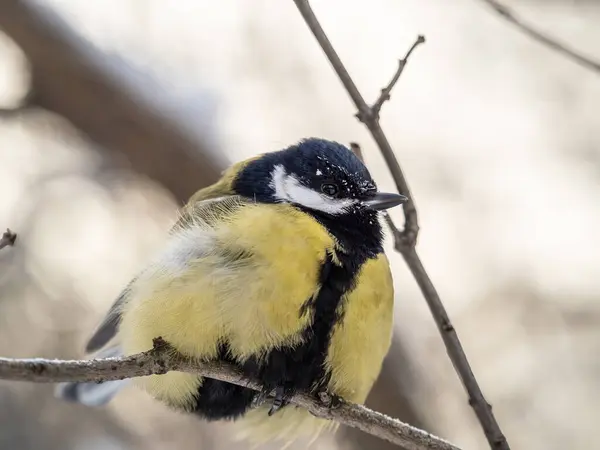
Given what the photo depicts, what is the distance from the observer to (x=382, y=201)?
125 centimetres

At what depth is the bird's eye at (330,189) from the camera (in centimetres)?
129

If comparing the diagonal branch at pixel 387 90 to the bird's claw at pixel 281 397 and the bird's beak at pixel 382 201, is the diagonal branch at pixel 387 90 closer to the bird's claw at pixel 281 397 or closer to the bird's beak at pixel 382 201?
the bird's beak at pixel 382 201

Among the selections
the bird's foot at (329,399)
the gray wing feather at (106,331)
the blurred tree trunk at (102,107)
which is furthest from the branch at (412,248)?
the blurred tree trunk at (102,107)

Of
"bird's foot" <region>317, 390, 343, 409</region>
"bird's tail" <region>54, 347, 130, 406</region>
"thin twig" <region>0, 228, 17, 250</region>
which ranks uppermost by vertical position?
"bird's foot" <region>317, 390, 343, 409</region>

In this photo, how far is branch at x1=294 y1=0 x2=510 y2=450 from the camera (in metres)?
1.02

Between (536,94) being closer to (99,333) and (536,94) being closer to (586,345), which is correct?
(586,345)

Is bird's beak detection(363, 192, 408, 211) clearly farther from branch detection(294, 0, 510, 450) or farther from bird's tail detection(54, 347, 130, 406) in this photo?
bird's tail detection(54, 347, 130, 406)

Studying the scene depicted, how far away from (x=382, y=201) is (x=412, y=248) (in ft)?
0.52

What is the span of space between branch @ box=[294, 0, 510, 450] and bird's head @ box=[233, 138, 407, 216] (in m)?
0.10

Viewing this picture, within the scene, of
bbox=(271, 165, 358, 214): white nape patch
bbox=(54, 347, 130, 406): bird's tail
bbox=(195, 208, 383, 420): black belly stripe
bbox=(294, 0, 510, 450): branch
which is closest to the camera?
bbox=(294, 0, 510, 450): branch

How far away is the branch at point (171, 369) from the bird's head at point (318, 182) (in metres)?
0.31

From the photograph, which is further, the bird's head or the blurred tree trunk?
the blurred tree trunk

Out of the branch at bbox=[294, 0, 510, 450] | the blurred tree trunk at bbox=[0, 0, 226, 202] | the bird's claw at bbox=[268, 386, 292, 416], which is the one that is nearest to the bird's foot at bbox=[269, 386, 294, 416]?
the bird's claw at bbox=[268, 386, 292, 416]

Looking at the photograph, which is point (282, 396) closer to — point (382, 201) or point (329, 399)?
point (329, 399)
